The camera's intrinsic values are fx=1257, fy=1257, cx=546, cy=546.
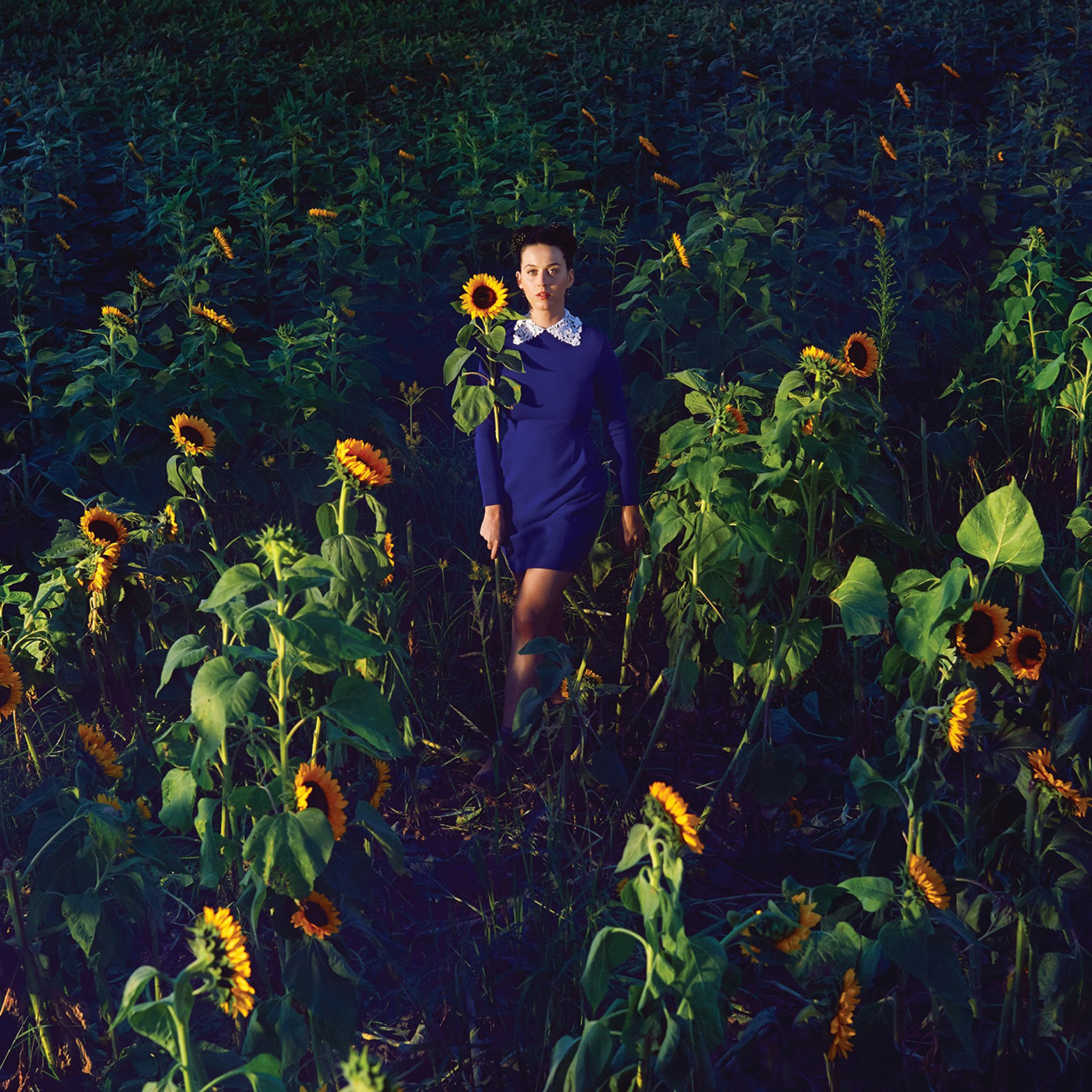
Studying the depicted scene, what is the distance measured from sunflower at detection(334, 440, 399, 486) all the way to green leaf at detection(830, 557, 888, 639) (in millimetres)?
1017

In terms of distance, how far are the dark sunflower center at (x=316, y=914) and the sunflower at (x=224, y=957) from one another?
348 mm

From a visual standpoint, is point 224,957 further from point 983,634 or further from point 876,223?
point 876,223

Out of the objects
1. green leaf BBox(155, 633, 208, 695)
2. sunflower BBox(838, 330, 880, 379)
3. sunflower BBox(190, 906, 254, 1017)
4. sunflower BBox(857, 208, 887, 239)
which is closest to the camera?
sunflower BBox(190, 906, 254, 1017)

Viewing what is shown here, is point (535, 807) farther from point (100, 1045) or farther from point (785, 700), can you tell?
point (100, 1045)

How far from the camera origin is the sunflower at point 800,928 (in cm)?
191

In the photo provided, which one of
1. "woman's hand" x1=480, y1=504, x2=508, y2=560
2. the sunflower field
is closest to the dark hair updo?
the sunflower field

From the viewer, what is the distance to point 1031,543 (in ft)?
7.40

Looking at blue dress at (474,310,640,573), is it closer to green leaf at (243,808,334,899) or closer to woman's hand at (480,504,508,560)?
woman's hand at (480,504,508,560)

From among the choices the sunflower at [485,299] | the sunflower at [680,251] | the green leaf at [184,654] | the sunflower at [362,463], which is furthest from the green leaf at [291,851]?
the sunflower at [680,251]

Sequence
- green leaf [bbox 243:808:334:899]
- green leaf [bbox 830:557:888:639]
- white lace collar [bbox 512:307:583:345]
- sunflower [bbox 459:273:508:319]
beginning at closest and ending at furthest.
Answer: green leaf [bbox 243:808:334:899] → green leaf [bbox 830:557:888:639] → sunflower [bbox 459:273:508:319] → white lace collar [bbox 512:307:583:345]

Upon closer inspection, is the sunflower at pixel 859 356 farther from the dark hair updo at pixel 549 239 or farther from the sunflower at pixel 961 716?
the sunflower at pixel 961 716

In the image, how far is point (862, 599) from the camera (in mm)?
2705

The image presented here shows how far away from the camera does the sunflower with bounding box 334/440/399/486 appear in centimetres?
248

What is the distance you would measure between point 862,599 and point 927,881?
0.85 m
